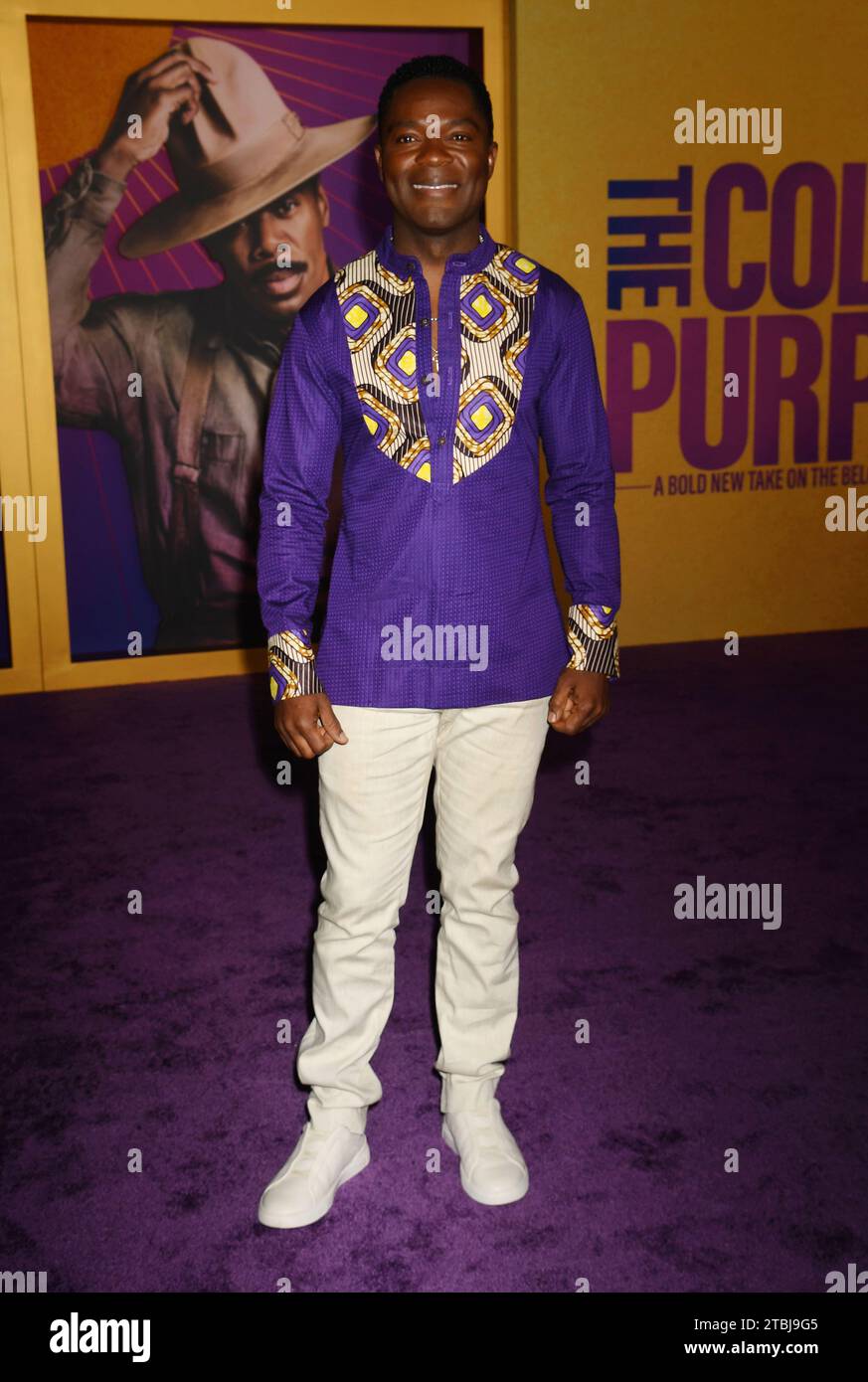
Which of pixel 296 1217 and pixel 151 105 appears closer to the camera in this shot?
pixel 296 1217

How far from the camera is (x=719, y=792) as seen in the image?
372 centimetres

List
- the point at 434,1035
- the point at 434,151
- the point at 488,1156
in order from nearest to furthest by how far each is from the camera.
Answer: the point at 434,151, the point at 488,1156, the point at 434,1035

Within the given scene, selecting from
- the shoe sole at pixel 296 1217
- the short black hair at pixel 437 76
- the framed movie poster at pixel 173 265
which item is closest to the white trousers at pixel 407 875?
the shoe sole at pixel 296 1217

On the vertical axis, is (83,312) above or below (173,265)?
below

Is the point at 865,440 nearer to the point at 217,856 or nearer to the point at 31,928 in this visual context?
the point at 217,856

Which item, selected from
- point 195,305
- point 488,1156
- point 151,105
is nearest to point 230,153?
point 151,105

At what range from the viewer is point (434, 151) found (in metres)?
1.67

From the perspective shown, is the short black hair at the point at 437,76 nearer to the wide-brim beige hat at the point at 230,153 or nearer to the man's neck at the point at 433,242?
the man's neck at the point at 433,242

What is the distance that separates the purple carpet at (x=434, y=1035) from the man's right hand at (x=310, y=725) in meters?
0.70

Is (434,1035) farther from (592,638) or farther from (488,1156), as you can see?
(592,638)

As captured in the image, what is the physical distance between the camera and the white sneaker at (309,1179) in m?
1.88

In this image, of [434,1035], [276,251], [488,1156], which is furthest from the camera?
[276,251]

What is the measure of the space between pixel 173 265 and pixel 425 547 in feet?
11.9
